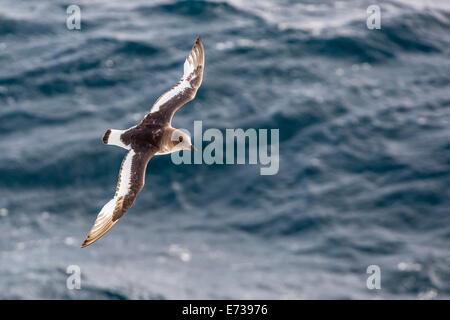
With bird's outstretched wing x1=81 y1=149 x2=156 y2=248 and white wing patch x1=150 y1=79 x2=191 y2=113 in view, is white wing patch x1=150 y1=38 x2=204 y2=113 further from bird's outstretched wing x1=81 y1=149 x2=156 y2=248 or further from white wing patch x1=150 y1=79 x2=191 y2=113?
bird's outstretched wing x1=81 y1=149 x2=156 y2=248

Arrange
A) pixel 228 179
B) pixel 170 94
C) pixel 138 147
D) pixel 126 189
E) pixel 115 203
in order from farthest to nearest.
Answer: pixel 228 179 → pixel 170 94 → pixel 138 147 → pixel 126 189 → pixel 115 203

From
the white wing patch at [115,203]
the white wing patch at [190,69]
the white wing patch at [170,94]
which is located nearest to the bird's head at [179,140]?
the white wing patch at [115,203]

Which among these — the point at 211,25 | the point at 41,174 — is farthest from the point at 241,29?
the point at 41,174

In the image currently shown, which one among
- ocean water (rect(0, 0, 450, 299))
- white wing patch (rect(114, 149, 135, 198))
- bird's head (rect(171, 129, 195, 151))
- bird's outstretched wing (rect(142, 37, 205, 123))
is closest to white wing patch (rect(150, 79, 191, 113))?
bird's outstretched wing (rect(142, 37, 205, 123))

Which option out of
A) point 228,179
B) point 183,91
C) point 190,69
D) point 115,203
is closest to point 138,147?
point 115,203

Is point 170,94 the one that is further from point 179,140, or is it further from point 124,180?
point 124,180

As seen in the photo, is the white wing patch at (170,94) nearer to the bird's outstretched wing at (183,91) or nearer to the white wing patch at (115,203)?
the bird's outstretched wing at (183,91)
